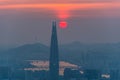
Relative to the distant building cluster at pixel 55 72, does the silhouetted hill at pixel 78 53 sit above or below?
above

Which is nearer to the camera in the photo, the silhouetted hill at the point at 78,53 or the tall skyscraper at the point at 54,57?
the tall skyscraper at the point at 54,57

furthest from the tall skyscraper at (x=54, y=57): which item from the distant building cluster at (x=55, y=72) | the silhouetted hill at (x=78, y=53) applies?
the silhouetted hill at (x=78, y=53)

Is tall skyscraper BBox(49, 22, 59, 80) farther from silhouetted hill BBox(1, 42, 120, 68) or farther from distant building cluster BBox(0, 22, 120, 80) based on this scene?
silhouetted hill BBox(1, 42, 120, 68)

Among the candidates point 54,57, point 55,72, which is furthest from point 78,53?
point 55,72

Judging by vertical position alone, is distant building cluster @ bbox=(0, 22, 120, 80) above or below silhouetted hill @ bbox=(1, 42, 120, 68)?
below

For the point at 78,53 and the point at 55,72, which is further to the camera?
the point at 78,53

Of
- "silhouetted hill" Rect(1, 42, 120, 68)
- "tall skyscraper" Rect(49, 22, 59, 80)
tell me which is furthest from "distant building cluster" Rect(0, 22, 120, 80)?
"silhouetted hill" Rect(1, 42, 120, 68)

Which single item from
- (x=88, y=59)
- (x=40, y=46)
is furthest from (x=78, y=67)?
(x=40, y=46)

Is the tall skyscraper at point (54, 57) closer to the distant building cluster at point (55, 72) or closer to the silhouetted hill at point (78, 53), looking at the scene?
the distant building cluster at point (55, 72)

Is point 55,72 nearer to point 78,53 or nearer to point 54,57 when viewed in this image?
point 54,57
